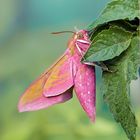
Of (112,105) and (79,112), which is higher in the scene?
(112,105)

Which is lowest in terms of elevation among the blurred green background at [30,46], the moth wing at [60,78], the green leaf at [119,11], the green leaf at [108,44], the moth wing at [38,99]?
the blurred green background at [30,46]

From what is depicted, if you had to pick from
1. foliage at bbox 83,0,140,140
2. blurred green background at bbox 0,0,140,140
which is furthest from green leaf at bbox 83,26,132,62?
blurred green background at bbox 0,0,140,140

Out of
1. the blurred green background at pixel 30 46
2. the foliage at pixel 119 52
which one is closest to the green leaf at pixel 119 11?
the foliage at pixel 119 52

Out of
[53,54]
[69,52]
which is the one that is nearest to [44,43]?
[53,54]

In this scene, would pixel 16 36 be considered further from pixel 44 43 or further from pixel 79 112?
pixel 79 112

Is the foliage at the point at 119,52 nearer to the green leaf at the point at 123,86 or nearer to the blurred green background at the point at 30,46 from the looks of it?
the green leaf at the point at 123,86

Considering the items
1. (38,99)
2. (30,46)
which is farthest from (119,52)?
(30,46)

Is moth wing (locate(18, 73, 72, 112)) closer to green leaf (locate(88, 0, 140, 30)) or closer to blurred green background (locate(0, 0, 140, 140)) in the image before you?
green leaf (locate(88, 0, 140, 30))
